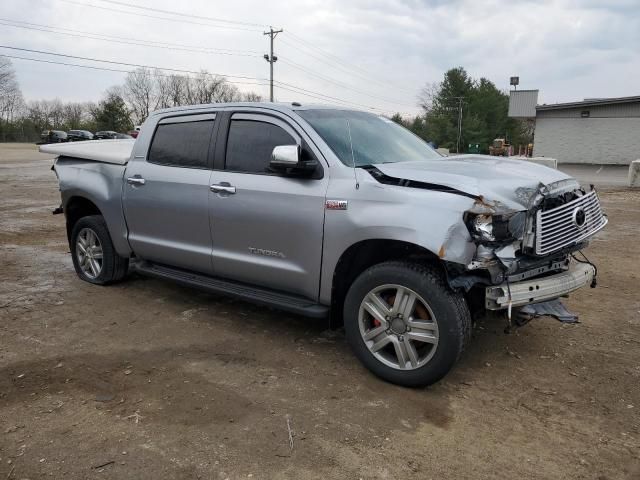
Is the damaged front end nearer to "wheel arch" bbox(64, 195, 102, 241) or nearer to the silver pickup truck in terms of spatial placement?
the silver pickup truck

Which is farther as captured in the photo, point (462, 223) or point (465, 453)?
point (462, 223)

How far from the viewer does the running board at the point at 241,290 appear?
4035mm

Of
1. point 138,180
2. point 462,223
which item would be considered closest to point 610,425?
point 462,223

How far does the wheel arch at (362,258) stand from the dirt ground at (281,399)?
1.61ft

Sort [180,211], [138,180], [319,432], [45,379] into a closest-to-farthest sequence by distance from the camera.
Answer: [319,432] → [45,379] → [180,211] → [138,180]

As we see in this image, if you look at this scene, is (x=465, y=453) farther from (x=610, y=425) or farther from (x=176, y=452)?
(x=176, y=452)

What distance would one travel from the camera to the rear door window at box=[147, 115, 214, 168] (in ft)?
15.6

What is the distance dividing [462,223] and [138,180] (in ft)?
10.8

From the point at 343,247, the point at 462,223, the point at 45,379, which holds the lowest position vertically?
the point at 45,379

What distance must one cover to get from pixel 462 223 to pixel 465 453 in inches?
51.7

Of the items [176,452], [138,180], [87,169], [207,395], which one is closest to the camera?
[176,452]

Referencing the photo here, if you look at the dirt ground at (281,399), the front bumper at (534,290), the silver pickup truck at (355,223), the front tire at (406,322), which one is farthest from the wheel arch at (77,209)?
the front bumper at (534,290)

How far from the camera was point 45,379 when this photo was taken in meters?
3.77

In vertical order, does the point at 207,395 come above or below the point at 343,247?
below
